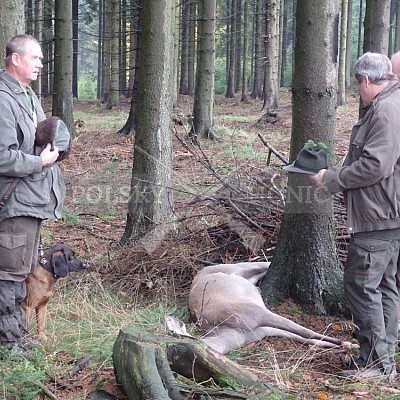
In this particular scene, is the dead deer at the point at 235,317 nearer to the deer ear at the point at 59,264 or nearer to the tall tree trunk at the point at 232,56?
the deer ear at the point at 59,264

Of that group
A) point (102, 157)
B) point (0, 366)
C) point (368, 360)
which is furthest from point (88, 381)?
point (102, 157)

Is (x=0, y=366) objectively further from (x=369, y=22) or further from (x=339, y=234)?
(x=369, y=22)

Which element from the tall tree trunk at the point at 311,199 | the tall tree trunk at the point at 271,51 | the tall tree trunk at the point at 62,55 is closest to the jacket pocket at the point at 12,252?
the tall tree trunk at the point at 311,199

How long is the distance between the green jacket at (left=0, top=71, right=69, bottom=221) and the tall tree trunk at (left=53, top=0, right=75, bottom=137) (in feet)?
36.7

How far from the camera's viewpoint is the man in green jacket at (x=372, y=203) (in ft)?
14.2

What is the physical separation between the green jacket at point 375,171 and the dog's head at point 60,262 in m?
2.29

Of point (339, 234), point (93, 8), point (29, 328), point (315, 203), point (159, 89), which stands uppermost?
point (93, 8)

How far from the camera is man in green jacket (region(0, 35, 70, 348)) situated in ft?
14.5

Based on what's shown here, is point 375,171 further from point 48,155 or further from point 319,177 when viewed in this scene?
point 48,155

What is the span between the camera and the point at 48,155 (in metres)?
4.55

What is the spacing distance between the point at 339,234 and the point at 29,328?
3.17 m

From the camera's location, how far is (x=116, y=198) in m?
11.4

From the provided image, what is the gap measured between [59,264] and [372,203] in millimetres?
2602

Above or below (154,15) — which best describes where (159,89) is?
below
